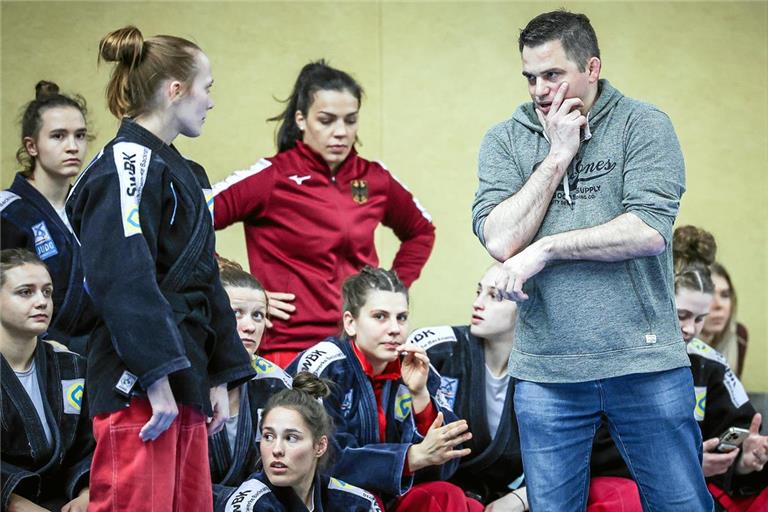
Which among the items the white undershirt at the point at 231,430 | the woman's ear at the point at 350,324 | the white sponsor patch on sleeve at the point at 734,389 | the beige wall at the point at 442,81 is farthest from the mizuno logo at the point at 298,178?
the white sponsor patch on sleeve at the point at 734,389

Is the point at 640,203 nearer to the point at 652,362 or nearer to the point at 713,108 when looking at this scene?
the point at 652,362

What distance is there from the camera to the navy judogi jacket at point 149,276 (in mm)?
1987

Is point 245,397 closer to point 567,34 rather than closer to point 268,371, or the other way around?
point 268,371

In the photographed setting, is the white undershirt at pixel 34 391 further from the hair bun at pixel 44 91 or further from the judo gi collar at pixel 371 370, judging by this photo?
the hair bun at pixel 44 91

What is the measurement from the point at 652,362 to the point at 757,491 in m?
1.70

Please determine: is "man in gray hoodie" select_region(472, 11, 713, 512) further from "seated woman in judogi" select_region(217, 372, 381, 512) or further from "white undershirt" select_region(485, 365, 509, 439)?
"white undershirt" select_region(485, 365, 509, 439)

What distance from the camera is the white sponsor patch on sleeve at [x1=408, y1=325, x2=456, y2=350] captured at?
11.9ft

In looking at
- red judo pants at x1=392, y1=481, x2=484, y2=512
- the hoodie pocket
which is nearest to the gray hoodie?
the hoodie pocket

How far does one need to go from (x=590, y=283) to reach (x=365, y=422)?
1.25m

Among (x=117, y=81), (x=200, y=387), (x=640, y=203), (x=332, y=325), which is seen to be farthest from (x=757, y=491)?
(x=117, y=81)

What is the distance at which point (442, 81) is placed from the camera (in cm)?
527

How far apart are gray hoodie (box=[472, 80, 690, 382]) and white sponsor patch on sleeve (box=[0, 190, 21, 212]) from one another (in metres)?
1.86

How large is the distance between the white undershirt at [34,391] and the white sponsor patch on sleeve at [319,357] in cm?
79

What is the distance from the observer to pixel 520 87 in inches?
210
